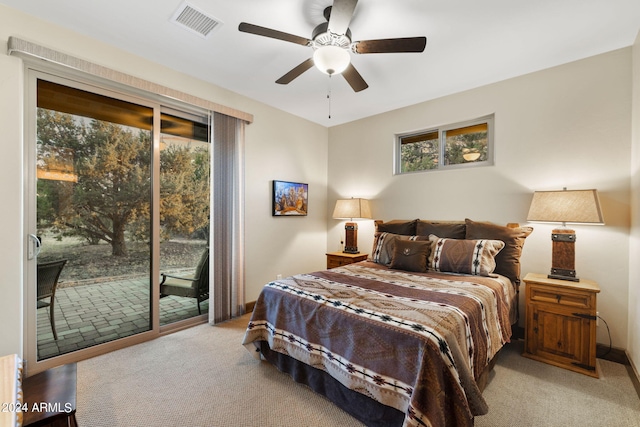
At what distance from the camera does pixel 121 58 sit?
256cm

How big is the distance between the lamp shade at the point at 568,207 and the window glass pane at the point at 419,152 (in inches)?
54.0

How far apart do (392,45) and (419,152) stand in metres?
2.12

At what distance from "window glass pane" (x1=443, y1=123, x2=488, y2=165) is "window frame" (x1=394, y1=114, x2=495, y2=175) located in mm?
36

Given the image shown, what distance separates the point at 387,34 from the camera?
2.32 meters

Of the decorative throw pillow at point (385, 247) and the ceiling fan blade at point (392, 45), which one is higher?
the ceiling fan blade at point (392, 45)

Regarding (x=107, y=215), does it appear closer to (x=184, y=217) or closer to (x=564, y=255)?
(x=184, y=217)

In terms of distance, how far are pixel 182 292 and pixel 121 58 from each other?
244 cm

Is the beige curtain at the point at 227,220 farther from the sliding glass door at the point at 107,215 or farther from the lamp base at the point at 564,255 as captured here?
the lamp base at the point at 564,255

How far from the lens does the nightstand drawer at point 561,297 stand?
7.36 feet

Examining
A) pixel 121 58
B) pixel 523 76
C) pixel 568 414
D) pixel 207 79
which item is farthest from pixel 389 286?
pixel 121 58

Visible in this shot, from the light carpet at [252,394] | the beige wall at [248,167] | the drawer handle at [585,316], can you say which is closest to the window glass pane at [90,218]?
the beige wall at [248,167]

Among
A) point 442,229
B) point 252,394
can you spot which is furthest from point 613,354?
point 252,394

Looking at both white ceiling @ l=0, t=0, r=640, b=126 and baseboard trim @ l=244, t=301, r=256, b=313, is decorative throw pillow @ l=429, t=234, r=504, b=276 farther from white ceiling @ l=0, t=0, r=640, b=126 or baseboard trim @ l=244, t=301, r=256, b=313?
baseboard trim @ l=244, t=301, r=256, b=313

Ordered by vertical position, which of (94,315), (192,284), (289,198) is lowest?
(94,315)
